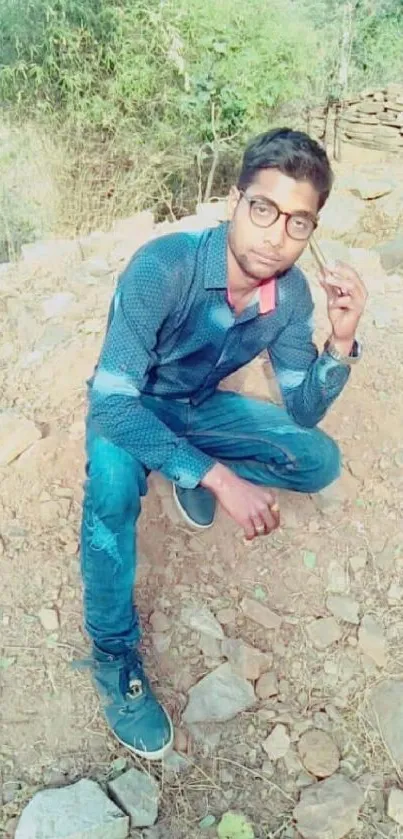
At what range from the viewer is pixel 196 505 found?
2318mm

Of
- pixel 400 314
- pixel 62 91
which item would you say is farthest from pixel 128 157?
pixel 400 314

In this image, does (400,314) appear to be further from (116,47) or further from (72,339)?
(116,47)

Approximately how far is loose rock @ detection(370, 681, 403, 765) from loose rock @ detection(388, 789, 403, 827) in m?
0.10

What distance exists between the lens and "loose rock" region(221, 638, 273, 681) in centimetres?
209

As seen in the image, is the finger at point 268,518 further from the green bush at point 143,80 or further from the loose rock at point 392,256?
the green bush at point 143,80

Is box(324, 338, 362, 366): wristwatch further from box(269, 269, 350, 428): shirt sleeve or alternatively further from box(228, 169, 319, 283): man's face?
box(228, 169, 319, 283): man's face

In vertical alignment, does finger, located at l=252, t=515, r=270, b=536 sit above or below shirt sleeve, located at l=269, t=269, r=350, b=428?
below

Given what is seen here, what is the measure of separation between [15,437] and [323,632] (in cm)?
109

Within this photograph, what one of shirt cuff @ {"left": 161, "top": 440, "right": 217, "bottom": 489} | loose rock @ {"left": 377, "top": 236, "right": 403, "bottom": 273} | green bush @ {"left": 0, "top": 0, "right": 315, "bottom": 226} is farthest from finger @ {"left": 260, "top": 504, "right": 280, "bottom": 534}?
green bush @ {"left": 0, "top": 0, "right": 315, "bottom": 226}

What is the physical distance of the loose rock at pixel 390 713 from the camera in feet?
6.48

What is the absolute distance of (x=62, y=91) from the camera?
20.9 ft

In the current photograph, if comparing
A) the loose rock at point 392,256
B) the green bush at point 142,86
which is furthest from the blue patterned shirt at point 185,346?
the green bush at point 142,86

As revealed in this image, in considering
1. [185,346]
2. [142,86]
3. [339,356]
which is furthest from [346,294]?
[142,86]

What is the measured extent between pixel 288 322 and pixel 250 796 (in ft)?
3.56
